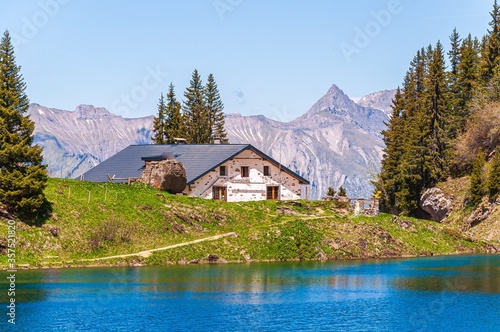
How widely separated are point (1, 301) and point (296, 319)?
17.5 metres

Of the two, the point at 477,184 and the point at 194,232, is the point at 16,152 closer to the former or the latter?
the point at 194,232

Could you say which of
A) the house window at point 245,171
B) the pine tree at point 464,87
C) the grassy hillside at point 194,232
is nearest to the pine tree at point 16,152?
the grassy hillside at point 194,232

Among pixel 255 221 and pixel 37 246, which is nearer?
pixel 37 246

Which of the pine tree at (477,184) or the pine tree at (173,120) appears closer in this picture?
the pine tree at (477,184)

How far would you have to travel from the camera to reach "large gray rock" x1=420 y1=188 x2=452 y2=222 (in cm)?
9950

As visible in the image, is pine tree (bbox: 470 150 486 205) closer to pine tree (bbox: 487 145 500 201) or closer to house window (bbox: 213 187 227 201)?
pine tree (bbox: 487 145 500 201)

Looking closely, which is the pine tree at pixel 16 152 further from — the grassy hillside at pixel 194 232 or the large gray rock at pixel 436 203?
the large gray rock at pixel 436 203

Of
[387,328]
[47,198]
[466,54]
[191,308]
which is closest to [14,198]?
[47,198]

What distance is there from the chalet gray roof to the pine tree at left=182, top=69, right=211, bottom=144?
28620mm

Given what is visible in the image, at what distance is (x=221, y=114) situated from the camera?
452 feet

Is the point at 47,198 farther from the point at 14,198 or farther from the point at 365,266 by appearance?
the point at 365,266

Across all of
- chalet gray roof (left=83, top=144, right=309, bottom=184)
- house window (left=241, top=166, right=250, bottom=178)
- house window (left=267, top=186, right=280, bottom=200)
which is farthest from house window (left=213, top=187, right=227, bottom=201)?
house window (left=267, top=186, right=280, bottom=200)

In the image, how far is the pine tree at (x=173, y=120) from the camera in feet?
420

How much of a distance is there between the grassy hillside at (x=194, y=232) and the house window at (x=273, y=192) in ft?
31.3
